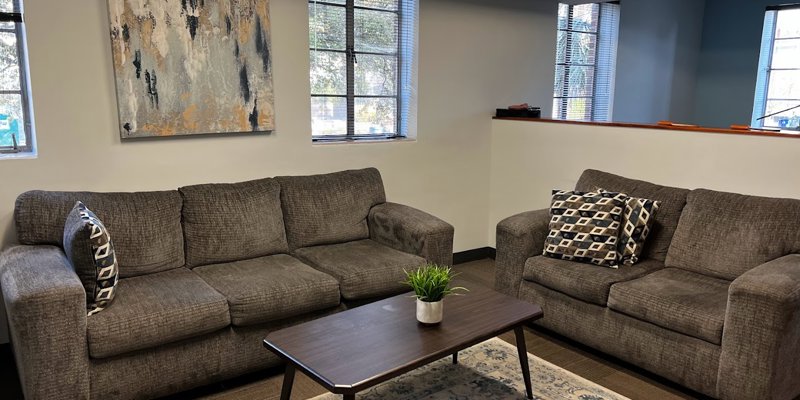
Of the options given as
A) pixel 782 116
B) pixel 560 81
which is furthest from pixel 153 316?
pixel 782 116

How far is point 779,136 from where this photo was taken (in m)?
3.00

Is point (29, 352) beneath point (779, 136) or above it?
beneath

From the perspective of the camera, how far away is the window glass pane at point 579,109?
18.0ft

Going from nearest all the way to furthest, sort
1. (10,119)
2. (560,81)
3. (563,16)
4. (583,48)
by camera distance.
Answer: (10,119) < (563,16) < (560,81) < (583,48)

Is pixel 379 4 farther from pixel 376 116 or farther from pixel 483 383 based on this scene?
pixel 483 383

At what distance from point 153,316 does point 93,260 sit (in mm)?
333

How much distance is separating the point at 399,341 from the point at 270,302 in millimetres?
787

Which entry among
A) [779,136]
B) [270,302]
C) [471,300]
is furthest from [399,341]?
[779,136]

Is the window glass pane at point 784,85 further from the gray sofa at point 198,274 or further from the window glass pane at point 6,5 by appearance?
the window glass pane at point 6,5

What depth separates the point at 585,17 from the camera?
212 inches

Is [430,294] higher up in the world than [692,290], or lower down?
higher up

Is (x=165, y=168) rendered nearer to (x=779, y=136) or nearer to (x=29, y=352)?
(x=29, y=352)

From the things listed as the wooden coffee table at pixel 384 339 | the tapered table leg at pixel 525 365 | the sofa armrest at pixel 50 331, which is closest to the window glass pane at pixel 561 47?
the wooden coffee table at pixel 384 339

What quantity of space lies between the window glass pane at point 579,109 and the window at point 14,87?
14.2ft
